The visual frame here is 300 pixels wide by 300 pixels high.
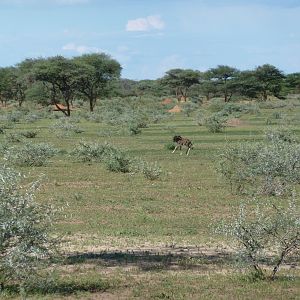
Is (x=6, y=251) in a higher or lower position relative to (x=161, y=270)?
higher

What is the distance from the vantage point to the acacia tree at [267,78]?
91438 mm

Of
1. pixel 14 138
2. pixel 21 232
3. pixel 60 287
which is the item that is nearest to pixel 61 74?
pixel 14 138

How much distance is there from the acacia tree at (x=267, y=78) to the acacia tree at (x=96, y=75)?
2013 cm

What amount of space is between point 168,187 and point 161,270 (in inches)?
433

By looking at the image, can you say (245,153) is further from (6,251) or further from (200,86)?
(200,86)

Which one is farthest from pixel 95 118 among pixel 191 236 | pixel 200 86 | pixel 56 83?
pixel 191 236

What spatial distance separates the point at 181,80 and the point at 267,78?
1536 cm

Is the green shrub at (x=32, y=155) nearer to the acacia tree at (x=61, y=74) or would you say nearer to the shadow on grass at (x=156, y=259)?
the shadow on grass at (x=156, y=259)

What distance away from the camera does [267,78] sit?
92.8 metres

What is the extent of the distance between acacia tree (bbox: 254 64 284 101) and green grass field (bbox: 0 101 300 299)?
6331cm

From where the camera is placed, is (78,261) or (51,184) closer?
(78,261)

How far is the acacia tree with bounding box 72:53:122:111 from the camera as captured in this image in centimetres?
7915

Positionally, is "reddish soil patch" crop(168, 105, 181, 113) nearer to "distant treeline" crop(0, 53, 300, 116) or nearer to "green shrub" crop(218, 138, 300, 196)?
"distant treeline" crop(0, 53, 300, 116)

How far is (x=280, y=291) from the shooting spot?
10422mm
